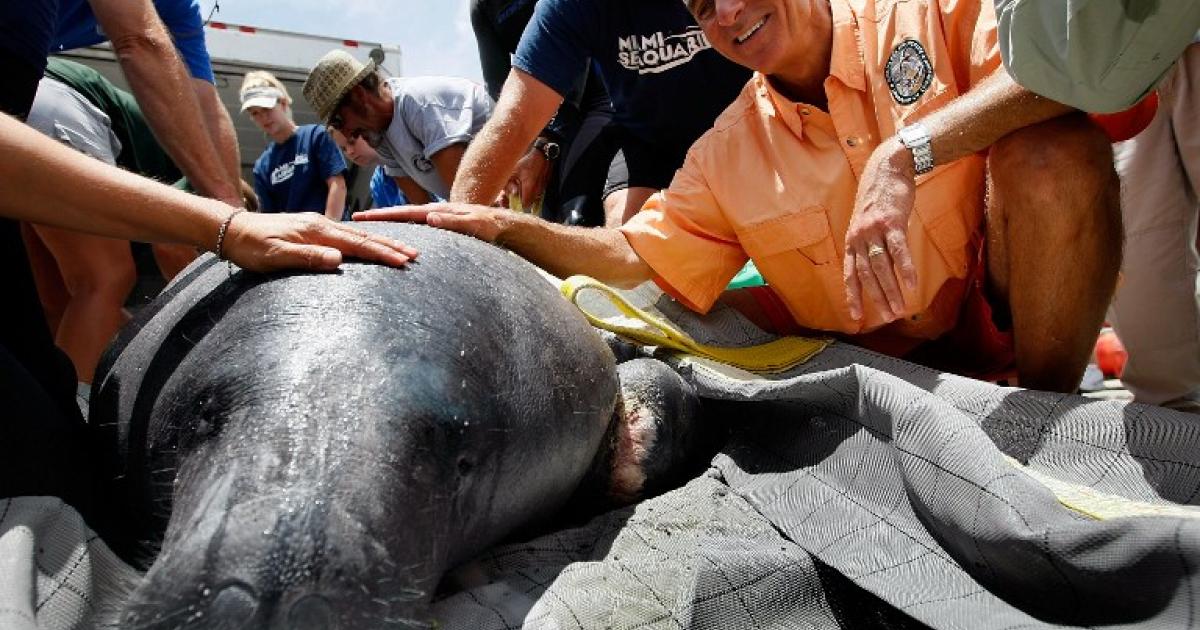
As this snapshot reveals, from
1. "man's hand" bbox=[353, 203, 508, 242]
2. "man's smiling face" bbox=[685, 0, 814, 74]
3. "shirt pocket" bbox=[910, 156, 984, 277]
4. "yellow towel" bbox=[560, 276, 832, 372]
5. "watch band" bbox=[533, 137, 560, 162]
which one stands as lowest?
"watch band" bbox=[533, 137, 560, 162]

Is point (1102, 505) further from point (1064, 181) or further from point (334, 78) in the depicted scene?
point (334, 78)

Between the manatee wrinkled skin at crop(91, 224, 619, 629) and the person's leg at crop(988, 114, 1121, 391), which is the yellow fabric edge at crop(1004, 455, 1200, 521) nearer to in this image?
the manatee wrinkled skin at crop(91, 224, 619, 629)

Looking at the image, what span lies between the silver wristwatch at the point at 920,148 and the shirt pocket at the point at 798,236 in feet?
1.63

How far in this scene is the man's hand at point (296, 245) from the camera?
1.73 m

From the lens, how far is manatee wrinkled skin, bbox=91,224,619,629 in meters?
1.11

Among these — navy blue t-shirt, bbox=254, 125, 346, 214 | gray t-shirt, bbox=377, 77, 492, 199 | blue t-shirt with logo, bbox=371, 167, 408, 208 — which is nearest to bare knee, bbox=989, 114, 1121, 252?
gray t-shirt, bbox=377, 77, 492, 199

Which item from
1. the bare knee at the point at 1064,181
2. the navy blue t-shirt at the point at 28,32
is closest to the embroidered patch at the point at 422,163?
the navy blue t-shirt at the point at 28,32

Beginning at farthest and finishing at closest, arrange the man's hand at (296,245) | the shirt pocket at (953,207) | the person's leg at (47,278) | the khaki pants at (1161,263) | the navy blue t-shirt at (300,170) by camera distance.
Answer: the navy blue t-shirt at (300,170) < the person's leg at (47,278) < the khaki pants at (1161,263) < the shirt pocket at (953,207) < the man's hand at (296,245)

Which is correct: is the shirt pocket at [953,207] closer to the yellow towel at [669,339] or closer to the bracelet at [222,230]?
the yellow towel at [669,339]

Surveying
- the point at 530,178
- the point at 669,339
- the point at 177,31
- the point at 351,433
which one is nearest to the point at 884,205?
the point at 669,339

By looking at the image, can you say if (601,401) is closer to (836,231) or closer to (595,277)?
(595,277)

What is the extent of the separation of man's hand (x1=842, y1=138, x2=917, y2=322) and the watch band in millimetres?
3335

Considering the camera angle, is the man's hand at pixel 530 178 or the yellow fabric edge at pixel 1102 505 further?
the man's hand at pixel 530 178

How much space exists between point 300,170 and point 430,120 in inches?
101
